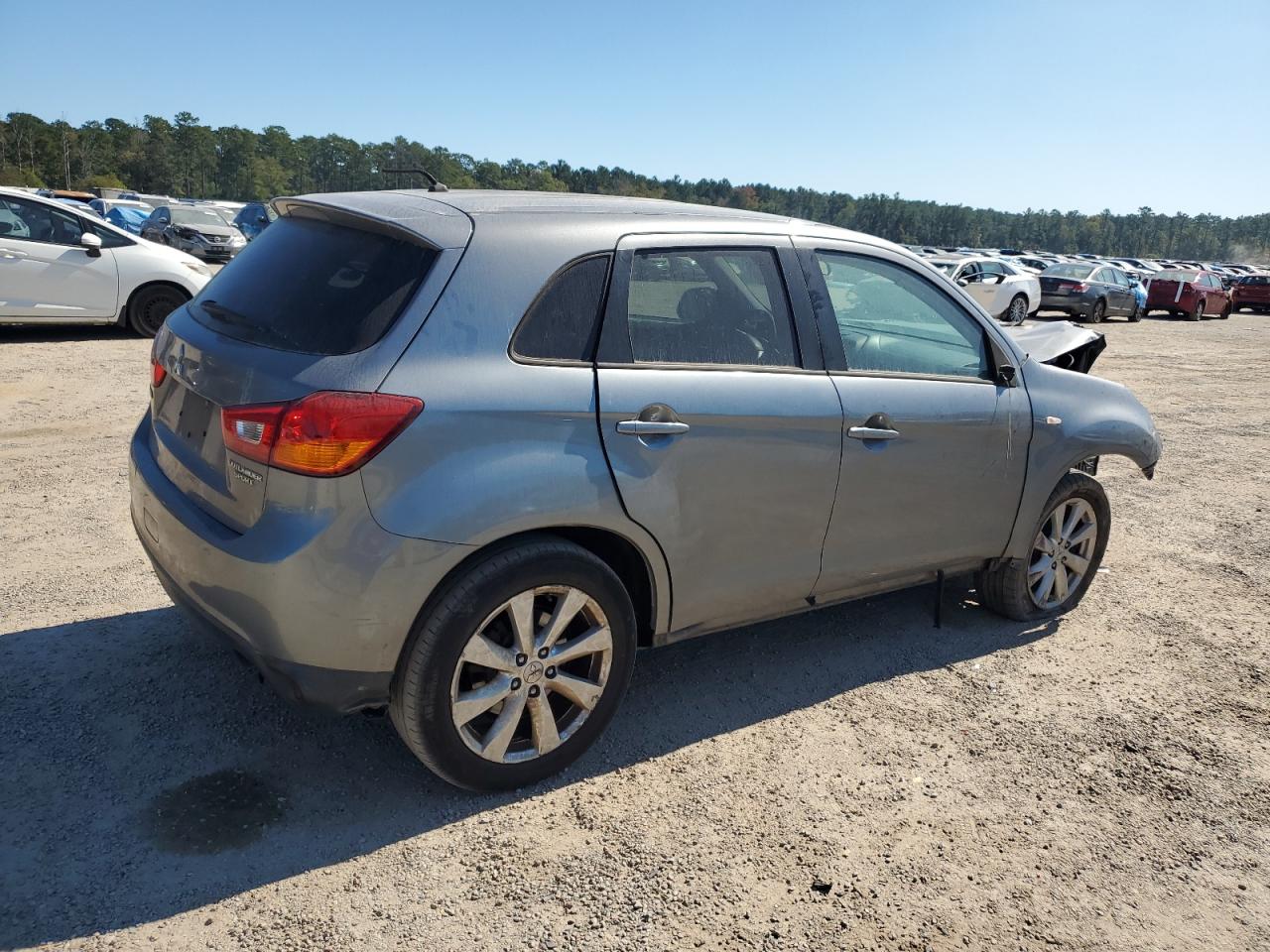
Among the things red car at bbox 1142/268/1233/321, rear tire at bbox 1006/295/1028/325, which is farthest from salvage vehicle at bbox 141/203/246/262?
red car at bbox 1142/268/1233/321

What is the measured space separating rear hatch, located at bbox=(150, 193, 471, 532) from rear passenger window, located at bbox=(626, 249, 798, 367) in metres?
0.64

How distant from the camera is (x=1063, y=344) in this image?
16.5 feet

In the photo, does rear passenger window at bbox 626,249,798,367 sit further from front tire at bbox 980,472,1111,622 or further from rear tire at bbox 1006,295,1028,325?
rear tire at bbox 1006,295,1028,325

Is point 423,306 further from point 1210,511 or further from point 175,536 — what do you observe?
point 1210,511

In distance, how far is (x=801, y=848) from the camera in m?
2.99

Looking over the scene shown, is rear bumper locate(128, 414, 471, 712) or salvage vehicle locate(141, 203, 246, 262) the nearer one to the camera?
rear bumper locate(128, 414, 471, 712)

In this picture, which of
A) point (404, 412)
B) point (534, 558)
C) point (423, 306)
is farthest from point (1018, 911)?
point (423, 306)

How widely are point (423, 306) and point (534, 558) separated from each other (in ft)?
2.64

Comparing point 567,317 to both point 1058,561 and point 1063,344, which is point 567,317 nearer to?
point 1058,561

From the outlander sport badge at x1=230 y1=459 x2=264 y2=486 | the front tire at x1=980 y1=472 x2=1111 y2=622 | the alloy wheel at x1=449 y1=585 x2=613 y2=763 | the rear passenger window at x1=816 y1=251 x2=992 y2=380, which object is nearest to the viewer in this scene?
the outlander sport badge at x1=230 y1=459 x2=264 y2=486

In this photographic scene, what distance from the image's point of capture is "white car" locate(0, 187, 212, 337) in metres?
10.5

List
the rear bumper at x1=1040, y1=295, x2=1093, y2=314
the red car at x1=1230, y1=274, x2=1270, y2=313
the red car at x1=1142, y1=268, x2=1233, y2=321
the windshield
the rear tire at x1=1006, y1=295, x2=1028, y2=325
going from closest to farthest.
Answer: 1. the rear tire at x1=1006, y1=295, x2=1028, y2=325
2. the rear bumper at x1=1040, y1=295, x2=1093, y2=314
3. the windshield
4. the red car at x1=1142, y1=268, x2=1233, y2=321
5. the red car at x1=1230, y1=274, x2=1270, y2=313

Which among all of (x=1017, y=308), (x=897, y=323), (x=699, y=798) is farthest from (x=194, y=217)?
(x=699, y=798)

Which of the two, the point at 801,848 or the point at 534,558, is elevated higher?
the point at 534,558
